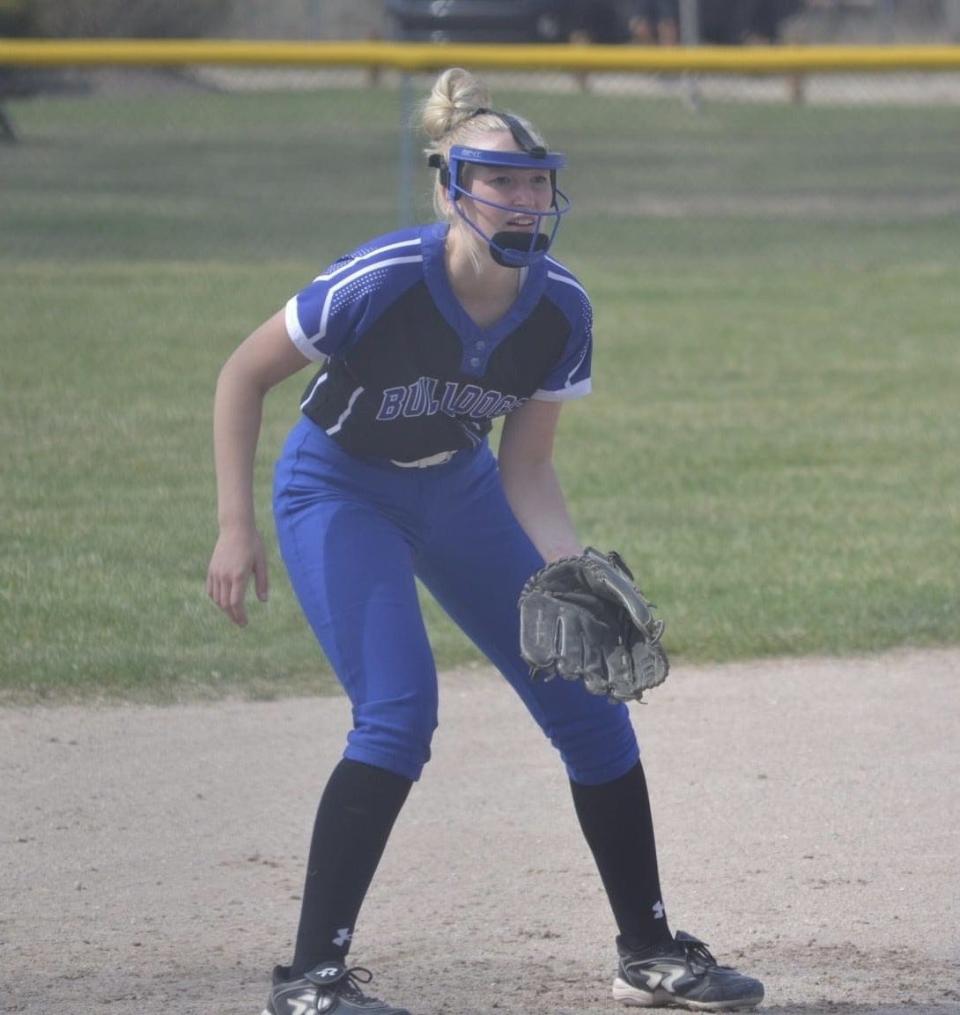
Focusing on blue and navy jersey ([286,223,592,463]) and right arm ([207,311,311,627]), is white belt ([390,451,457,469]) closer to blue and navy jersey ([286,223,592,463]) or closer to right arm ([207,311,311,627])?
blue and navy jersey ([286,223,592,463])

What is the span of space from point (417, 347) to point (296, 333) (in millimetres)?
230

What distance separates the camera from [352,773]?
3.14 m

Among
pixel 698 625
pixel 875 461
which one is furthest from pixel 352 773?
pixel 875 461

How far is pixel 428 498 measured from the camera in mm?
3363

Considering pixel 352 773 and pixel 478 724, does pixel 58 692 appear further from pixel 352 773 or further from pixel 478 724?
pixel 352 773

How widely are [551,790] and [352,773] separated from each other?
5.19 ft

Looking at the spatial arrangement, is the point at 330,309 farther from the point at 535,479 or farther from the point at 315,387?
the point at 535,479

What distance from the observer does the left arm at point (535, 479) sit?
3.45m

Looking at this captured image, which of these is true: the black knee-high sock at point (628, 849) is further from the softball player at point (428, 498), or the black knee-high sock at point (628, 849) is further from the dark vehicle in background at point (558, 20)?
the dark vehicle in background at point (558, 20)

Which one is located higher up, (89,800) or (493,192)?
(493,192)

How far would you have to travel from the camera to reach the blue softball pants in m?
3.16

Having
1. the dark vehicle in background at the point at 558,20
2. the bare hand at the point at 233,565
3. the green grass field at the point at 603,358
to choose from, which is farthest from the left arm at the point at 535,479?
the dark vehicle in background at the point at 558,20

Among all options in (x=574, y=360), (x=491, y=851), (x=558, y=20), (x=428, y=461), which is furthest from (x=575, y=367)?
(x=558, y=20)

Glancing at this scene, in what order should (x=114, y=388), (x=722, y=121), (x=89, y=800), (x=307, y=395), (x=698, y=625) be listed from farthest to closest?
(x=722, y=121) → (x=114, y=388) → (x=698, y=625) → (x=89, y=800) → (x=307, y=395)
